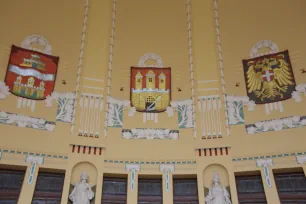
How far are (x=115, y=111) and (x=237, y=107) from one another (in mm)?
4271

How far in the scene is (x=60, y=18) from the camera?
13.7 m

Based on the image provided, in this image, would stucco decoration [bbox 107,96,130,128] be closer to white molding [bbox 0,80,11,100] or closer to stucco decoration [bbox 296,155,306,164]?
white molding [bbox 0,80,11,100]

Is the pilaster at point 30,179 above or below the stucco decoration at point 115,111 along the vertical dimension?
below

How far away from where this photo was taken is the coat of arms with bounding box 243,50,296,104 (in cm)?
1271

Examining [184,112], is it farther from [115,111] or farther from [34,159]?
[34,159]

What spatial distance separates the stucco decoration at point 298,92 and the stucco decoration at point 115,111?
225 inches

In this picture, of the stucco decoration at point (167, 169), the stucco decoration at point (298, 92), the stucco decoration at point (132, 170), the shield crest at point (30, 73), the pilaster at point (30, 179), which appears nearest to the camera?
the pilaster at point (30, 179)

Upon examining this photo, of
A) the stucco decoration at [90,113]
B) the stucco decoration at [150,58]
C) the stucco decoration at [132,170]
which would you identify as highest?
the stucco decoration at [150,58]

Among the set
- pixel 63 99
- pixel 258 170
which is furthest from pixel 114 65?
pixel 258 170

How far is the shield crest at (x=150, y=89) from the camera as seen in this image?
1355 cm

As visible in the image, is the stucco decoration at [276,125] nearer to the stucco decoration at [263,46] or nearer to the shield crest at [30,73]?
the stucco decoration at [263,46]

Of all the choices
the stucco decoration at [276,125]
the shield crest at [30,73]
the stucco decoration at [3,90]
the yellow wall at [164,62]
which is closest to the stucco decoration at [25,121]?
the yellow wall at [164,62]

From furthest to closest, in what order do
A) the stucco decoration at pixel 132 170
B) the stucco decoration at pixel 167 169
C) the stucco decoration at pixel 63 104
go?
the stucco decoration at pixel 63 104 < the stucco decoration at pixel 167 169 < the stucco decoration at pixel 132 170

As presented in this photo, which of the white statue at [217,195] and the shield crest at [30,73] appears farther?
the shield crest at [30,73]
